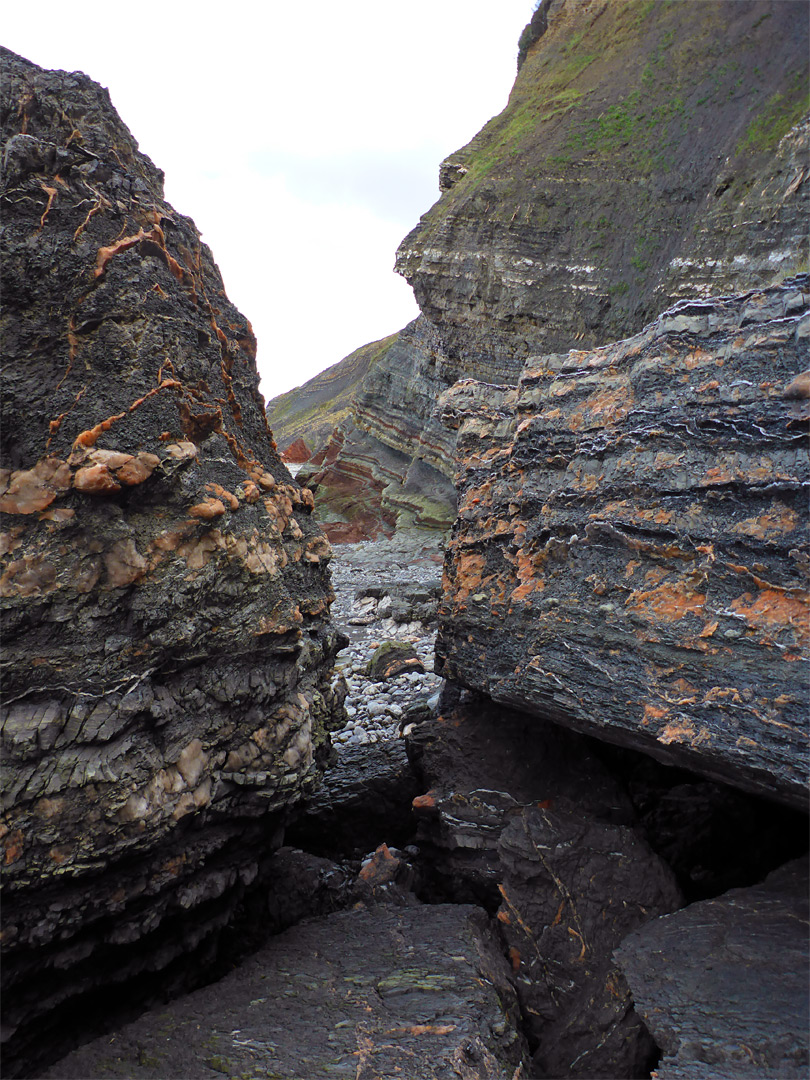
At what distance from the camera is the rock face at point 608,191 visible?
457 inches

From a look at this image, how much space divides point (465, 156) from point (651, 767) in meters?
15.7

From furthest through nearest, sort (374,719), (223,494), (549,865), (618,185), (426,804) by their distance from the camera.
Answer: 1. (618,185)
2. (374,719)
3. (426,804)
4. (549,865)
5. (223,494)

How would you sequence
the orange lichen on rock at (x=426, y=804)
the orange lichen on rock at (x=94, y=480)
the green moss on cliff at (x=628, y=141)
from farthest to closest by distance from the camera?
the green moss on cliff at (x=628, y=141) → the orange lichen on rock at (x=426, y=804) → the orange lichen on rock at (x=94, y=480)

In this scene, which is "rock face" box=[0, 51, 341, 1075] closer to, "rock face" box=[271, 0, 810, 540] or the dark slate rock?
the dark slate rock

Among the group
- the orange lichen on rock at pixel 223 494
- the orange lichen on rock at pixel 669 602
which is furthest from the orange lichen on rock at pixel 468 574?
the orange lichen on rock at pixel 223 494

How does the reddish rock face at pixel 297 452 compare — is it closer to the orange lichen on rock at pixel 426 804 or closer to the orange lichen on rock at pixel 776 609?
the orange lichen on rock at pixel 426 804

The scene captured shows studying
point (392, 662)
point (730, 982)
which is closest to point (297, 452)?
point (392, 662)

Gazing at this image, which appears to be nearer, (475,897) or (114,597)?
(114,597)

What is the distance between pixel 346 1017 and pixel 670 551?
324 cm

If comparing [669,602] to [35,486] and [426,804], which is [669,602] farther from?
[35,486]

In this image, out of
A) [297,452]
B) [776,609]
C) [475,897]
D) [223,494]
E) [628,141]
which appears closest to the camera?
[776,609]

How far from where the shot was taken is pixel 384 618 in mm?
11711

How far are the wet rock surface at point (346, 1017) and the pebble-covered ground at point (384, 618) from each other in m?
2.86

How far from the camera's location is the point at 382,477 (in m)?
20.0
